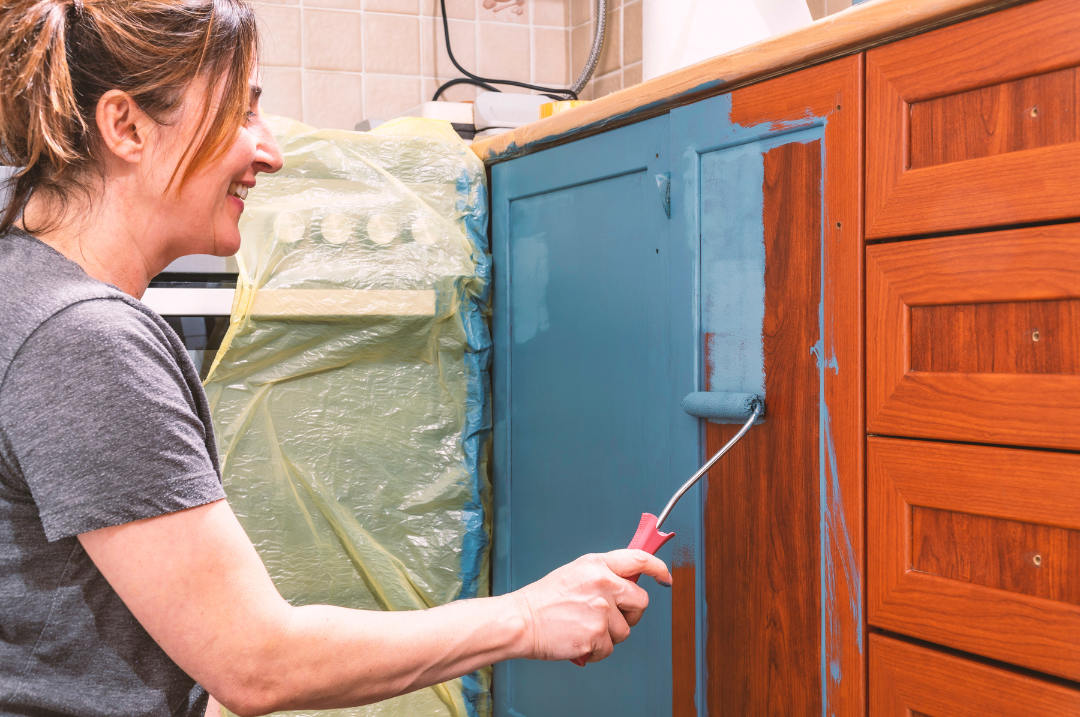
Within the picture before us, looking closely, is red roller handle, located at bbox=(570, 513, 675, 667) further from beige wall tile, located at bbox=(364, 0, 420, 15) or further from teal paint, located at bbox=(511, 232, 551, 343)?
beige wall tile, located at bbox=(364, 0, 420, 15)

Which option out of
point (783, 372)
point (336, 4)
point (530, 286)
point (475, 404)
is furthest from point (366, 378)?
point (336, 4)

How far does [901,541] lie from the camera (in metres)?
0.76

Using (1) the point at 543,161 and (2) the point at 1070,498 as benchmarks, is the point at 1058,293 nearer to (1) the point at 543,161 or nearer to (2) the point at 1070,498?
(2) the point at 1070,498

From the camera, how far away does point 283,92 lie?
5.81ft

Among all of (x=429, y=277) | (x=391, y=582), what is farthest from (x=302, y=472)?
(x=429, y=277)

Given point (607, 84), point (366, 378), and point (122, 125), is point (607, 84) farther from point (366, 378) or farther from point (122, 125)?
point (122, 125)

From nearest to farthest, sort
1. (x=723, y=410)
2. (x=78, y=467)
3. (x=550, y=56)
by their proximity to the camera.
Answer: (x=78, y=467)
(x=723, y=410)
(x=550, y=56)

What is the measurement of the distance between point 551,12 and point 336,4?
48 cm

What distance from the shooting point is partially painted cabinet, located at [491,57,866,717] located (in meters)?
0.82

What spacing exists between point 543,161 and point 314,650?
87 cm

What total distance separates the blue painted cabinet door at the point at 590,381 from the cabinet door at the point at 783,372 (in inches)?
2.0

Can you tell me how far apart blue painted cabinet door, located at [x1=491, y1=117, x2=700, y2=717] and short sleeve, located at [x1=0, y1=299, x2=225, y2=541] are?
628 mm

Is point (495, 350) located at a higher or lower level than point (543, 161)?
lower

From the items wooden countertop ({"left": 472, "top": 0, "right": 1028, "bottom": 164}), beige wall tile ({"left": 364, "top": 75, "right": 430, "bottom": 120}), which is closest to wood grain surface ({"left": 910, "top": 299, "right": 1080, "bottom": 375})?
wooden countertop ({"left": 472, "top": 0, "right": 1028, "bottom": 164})
